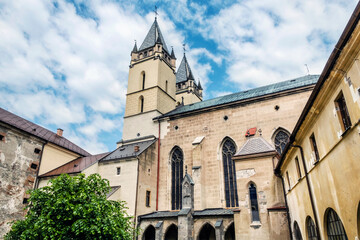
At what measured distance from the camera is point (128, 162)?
21.6 m

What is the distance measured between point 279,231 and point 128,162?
12684 mm

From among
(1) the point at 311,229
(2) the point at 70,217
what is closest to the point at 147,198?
(2) the point at 70,217

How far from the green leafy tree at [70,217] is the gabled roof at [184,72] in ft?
98.8

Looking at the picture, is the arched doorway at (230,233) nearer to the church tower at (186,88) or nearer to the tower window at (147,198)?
the tower window at (147,198)

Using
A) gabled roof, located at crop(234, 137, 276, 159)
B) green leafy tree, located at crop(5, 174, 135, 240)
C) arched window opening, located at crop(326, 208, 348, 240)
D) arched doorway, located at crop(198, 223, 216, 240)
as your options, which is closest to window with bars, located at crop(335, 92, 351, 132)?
arched window opening, located at crop(326, 208, 348, 240)

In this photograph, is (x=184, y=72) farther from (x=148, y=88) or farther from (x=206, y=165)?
(x=206, y=165)

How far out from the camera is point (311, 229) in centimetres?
955

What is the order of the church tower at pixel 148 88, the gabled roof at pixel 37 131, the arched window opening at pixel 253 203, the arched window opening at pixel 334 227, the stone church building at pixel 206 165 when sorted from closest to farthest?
the arched window opening at pixel 334 227 < the arched window opening at pixel 253 203 < the stone church building at pixel 206 165 < the gabled roof at pixel 37 131 < the church tower at pixel 148 88

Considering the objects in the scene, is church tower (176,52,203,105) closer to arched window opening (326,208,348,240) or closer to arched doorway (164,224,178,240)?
arched doorway (164,224,178,240)

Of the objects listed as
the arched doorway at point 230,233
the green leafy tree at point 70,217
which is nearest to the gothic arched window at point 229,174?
the arched doorway at point 230,233

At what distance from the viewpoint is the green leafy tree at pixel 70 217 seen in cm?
1142

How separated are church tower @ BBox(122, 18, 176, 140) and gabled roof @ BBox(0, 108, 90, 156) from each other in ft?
16.9

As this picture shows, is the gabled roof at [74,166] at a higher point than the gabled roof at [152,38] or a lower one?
lower

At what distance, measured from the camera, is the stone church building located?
46.4ft
